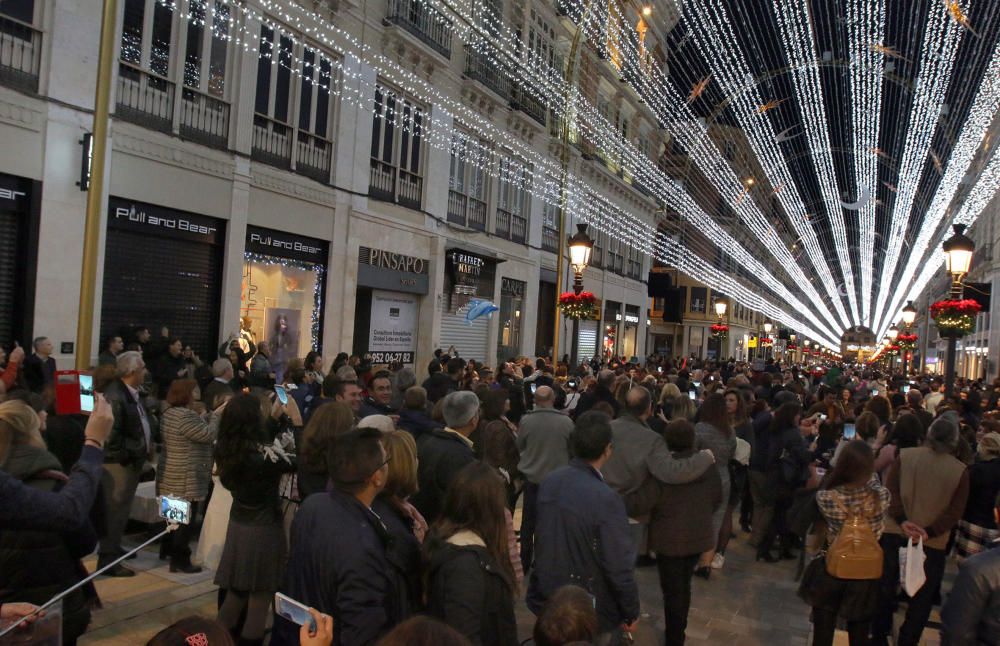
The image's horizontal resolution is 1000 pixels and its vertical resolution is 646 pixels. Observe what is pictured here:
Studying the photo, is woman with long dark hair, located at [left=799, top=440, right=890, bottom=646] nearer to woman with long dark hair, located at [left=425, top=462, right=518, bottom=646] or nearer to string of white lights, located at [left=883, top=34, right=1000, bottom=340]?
woman with long dark hair, located at [left=425, top=462, right=518, bottom=646]

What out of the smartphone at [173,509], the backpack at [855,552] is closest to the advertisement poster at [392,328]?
the backpack at [855,552]

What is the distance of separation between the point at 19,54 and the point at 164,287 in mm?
4415

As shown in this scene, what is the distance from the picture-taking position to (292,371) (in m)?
9.47

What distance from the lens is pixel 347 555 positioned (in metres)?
3.07

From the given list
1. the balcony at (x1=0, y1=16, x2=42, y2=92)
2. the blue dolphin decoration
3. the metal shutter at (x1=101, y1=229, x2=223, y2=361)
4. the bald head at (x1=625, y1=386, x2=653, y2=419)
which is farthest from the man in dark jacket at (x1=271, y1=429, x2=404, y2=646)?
the blue dolphin decoration

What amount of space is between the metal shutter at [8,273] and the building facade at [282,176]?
28mm

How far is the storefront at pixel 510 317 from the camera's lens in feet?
86.7

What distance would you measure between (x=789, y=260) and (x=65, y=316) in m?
71.4

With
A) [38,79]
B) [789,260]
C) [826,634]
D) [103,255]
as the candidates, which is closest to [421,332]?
[103,255]

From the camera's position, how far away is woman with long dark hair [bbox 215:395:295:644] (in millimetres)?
4570

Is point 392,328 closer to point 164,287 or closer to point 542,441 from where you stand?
point 164,287

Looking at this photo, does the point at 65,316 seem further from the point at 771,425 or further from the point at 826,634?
the point at 826,634

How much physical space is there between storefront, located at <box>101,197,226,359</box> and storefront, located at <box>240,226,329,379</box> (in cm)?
100

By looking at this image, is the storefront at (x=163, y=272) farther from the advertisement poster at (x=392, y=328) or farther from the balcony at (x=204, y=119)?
the advertisement poster at (x=392, y=328)
